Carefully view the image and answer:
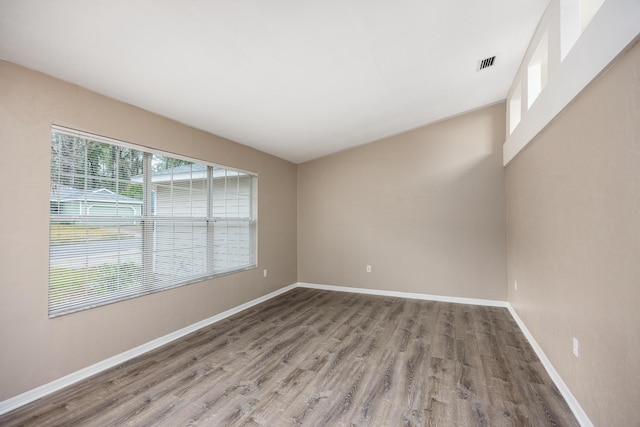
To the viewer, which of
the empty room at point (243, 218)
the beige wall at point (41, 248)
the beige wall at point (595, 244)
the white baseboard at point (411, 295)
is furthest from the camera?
the white baseboard at point (411, 295)

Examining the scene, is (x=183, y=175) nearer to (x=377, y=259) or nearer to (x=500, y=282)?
(x=377, y=259)

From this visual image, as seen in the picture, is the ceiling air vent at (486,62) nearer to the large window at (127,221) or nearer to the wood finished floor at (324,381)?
Result: the wood finished floor at (324,381)

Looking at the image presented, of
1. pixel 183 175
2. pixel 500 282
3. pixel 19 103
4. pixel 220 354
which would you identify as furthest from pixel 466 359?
pixel 19 103

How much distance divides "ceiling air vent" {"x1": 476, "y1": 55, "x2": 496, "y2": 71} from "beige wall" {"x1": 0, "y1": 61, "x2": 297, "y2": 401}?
340 centimetres

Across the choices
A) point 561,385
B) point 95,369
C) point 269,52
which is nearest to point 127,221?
point 95,369

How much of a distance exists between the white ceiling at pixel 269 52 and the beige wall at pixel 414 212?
1.12 meters

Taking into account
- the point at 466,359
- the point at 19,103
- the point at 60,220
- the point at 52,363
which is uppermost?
the point at 19,103

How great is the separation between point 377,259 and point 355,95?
2870 mm

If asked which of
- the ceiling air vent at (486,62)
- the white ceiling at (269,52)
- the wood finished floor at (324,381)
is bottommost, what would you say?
the wood finished floor at (324,381)

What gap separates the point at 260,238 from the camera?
177 inches

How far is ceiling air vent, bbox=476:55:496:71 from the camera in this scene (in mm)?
2975

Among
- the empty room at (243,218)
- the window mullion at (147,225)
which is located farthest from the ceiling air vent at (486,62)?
the window mullion at (147,225)

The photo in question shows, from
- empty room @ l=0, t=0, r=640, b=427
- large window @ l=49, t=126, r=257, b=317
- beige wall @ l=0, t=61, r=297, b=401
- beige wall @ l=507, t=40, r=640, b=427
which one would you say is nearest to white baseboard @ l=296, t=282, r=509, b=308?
empty room @ l=0, t=0, r=640, b=427

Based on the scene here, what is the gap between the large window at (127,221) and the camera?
226 centimetres
